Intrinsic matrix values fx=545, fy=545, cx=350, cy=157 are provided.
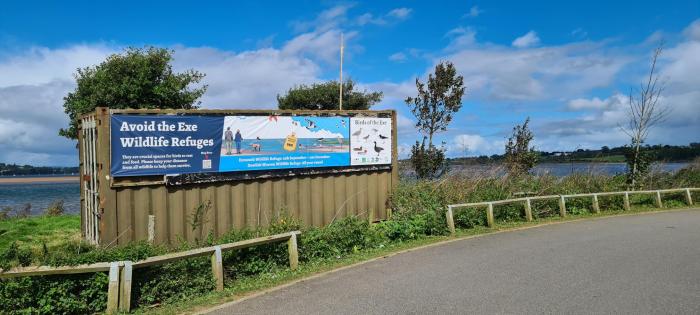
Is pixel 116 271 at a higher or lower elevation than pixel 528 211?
higher

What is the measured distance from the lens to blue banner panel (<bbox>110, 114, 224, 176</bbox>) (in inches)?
390

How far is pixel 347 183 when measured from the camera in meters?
13.5

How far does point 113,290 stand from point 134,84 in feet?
52.4

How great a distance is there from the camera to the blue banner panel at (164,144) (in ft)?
32.5

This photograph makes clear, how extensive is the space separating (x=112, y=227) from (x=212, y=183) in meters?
2.08

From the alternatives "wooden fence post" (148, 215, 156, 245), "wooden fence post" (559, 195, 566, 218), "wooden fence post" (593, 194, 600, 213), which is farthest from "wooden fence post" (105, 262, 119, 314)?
"wooden fence post" (593, 194, 600, 213)

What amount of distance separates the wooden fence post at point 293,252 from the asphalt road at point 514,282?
0.77m

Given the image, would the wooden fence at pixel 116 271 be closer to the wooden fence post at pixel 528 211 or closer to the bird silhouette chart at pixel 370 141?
the bird silhouette chart at pixel 370 141

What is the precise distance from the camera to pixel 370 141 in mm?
13969

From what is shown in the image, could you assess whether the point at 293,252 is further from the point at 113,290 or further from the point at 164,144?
the point at 164,144

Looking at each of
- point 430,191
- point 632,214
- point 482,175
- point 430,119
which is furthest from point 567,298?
point 430,119

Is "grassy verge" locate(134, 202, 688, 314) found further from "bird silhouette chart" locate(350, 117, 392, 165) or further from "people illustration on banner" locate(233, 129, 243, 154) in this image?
"people illustration on banner" locate(233, 129, 243, 154)

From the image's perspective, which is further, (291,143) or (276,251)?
(291,143)

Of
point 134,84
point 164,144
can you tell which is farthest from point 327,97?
point 164,144
